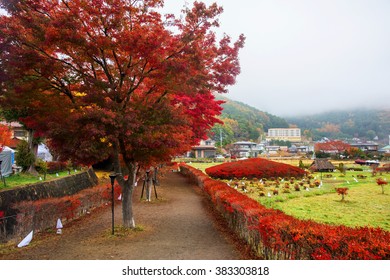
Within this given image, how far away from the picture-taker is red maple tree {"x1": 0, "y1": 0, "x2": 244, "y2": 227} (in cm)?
861

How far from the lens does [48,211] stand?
1096 cm

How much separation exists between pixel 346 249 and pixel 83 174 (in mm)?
19471

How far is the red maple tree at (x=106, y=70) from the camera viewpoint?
8.61m

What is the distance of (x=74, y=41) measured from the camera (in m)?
8.62

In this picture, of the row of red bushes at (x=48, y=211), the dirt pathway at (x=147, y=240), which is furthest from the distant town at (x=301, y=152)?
the dirt pathway at (x=147, y=240)

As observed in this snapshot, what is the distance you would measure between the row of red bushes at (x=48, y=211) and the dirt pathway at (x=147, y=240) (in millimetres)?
446

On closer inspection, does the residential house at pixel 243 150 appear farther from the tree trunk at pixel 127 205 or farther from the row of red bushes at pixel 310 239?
the row of red bushes at pixel 310 239

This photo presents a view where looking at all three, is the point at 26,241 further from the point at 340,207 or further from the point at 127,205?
the point at 340,207

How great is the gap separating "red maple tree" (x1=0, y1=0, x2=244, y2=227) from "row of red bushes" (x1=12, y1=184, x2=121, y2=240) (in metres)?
2.44

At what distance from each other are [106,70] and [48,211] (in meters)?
5.50

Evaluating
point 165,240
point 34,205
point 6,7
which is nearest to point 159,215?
point 165,240

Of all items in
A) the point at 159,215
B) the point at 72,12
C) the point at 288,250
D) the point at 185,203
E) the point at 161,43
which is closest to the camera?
the point at 288,250

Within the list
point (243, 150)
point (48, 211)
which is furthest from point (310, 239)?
point (243, 150)

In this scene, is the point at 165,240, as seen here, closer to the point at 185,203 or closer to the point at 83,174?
the point at 185,203
